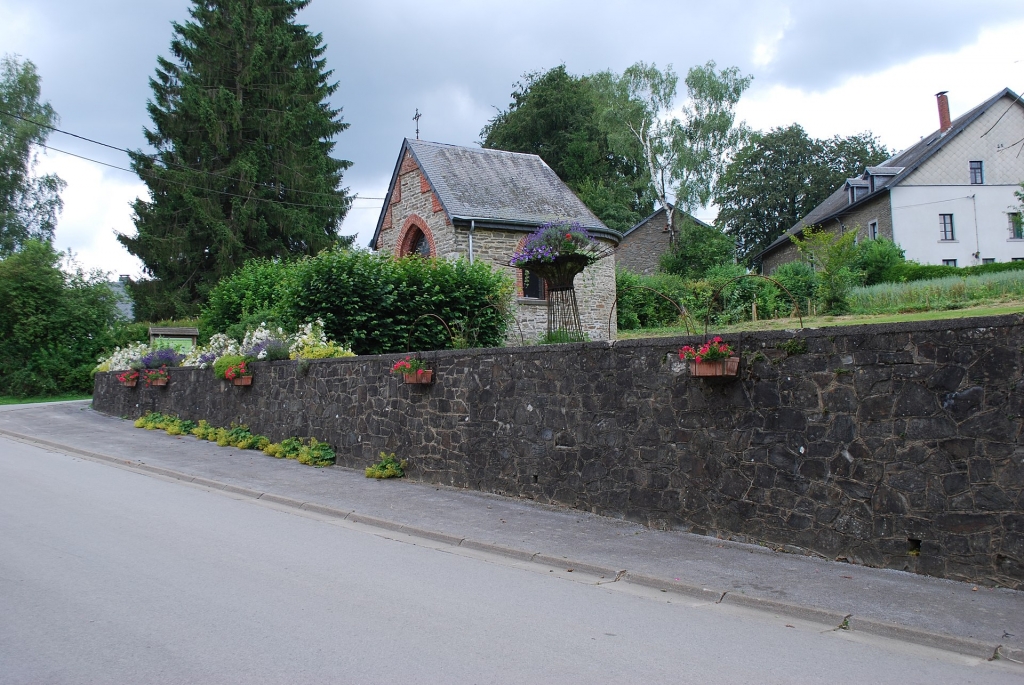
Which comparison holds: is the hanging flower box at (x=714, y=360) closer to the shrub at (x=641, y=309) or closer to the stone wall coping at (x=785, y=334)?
the stone wall coping at (x=785, y=334)

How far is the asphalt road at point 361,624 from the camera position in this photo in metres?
4.53

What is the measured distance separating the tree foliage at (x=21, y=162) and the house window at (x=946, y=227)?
50766 mm

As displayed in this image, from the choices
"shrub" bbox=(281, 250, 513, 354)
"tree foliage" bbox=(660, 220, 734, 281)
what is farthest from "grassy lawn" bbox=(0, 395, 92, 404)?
"tree foliage" bbox=(660, 220, 734, 281)

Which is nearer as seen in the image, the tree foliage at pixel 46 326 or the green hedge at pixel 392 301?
the green hedge at pixel 392 301

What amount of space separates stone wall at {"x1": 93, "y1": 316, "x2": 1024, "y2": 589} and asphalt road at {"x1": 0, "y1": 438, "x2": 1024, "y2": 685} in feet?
5.68

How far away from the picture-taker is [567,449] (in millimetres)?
9781

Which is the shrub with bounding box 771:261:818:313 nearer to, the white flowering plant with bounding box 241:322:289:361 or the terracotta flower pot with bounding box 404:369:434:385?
the white flowering plant with bounding box 241:322:289:361

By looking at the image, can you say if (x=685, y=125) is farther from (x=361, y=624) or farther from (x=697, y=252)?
(x=361, y=624)

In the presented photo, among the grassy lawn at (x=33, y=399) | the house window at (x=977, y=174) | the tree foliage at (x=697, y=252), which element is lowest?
the grassy lawn at (x=33, y=399)

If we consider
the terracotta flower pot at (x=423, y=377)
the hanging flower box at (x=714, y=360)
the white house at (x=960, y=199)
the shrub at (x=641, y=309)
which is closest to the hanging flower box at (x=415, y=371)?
the terracotta flower pot at (x=423, y=377)

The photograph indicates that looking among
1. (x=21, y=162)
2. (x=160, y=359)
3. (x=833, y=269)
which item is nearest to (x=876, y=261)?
(x=833, y=269)

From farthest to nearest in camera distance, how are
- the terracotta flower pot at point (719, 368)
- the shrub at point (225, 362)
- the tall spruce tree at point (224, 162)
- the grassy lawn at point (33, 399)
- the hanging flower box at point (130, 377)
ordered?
the tall spruce tree at point (224, 162)
the grassy lawn at point (33, 399)
the hanging flower box at point (130, 377)
the shrub at point (225, 362)
the terracotta flower pot at point (719, 368)

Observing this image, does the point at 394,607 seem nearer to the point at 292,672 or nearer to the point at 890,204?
the point at 292,672

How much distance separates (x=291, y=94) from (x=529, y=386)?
36138 mm
